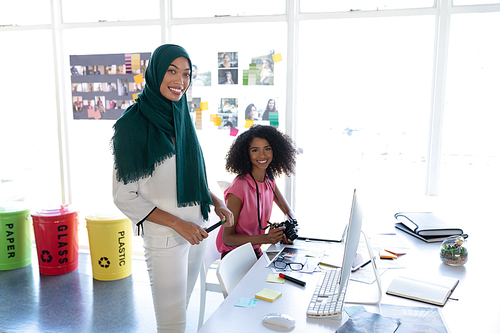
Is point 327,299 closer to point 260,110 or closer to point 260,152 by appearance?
point 260,152

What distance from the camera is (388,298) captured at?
4.86 ft

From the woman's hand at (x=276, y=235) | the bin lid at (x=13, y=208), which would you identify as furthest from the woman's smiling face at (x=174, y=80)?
the bin lid at (x=13, y=208)

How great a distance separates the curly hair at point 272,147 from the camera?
246cm

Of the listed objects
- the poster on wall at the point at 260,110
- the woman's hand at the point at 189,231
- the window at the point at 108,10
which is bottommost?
the woman's hand at the point at 189,231

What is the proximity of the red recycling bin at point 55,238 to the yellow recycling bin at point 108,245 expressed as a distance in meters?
0.25

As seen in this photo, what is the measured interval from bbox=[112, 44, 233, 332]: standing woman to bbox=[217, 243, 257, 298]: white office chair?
0.51 ft

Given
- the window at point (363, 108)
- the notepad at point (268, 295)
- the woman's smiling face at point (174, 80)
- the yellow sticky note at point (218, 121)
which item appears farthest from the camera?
the yellow sticky note at point (218, 121)

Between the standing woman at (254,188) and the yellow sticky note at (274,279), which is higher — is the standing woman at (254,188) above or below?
above

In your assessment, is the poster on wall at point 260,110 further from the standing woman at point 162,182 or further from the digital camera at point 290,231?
the standing woman at point 162,182

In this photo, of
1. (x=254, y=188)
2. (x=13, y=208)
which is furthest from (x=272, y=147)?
(x=13, y=208)

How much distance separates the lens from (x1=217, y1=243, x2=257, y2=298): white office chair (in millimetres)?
1590

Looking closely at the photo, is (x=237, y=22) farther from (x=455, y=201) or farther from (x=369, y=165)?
(x=455, y=201)

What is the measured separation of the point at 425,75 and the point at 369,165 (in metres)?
0.83

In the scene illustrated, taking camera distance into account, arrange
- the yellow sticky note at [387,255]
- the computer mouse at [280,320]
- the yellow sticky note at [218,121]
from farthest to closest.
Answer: the yellow sticky note at [218,121] → the yellow sticky note at [387,255] → the computer mouse at [280,320]
